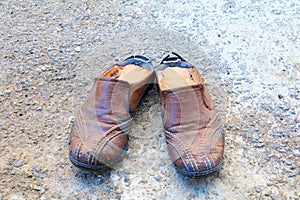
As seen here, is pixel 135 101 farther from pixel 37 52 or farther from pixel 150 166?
pixel 37 52

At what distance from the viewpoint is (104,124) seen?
1.21m

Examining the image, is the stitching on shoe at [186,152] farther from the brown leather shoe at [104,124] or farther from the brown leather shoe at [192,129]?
the brown leather shoe at [104,124]

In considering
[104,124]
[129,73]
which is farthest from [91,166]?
[129,73]

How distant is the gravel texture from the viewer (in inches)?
47.2

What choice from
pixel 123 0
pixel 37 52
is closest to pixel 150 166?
pixel 37 52

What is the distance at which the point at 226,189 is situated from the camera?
1174 millimetres

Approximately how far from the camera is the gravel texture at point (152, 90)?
1.20 metres

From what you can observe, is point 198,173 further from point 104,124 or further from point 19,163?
point 19,163

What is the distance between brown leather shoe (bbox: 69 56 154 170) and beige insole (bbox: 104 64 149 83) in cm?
1

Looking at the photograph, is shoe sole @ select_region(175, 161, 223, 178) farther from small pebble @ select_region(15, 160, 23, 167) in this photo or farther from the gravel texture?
small pebble @ select_region(15, 160, 23, 167)

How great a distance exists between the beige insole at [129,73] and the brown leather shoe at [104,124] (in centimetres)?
1

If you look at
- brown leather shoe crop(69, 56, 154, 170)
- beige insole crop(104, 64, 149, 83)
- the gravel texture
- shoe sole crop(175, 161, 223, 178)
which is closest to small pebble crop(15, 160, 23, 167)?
the gravel texture

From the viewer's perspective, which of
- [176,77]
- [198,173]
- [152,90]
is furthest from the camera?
[152,90]

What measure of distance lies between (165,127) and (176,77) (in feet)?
0.70
